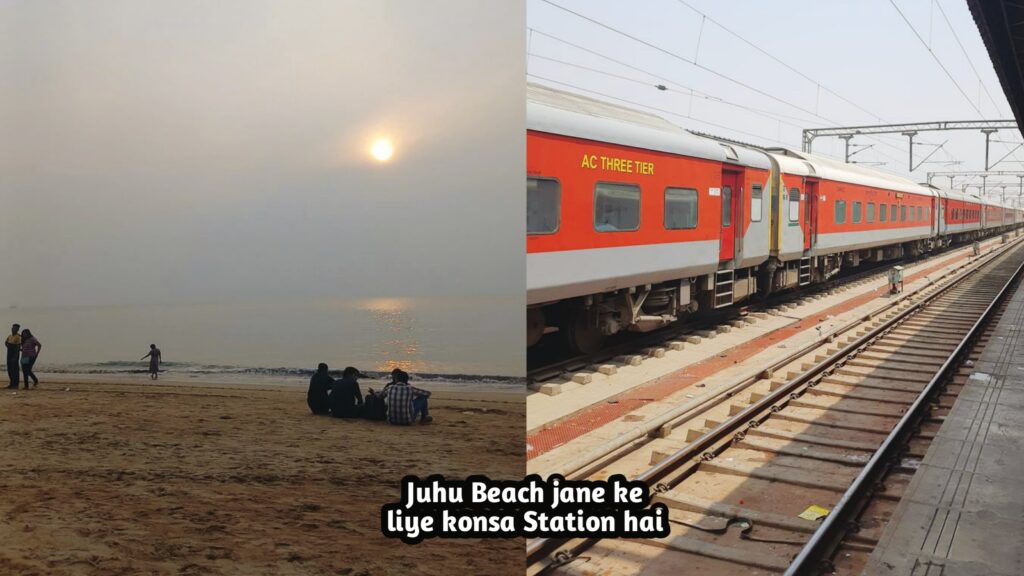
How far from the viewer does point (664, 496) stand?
15.1ft

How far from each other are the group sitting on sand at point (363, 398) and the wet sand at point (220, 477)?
0.34 ft

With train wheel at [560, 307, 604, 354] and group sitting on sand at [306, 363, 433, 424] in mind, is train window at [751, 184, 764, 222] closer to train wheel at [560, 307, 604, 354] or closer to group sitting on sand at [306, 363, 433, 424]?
train wheel at [560, 307, 604, 354]

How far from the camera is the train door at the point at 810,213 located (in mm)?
13617

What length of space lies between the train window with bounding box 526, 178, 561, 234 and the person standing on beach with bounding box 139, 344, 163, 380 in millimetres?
3108

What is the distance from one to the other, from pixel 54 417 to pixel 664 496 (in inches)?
198

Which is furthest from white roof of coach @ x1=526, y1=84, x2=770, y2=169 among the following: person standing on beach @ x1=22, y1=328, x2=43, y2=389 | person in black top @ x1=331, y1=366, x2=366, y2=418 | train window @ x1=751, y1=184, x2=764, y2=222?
person standing on beach @ x1=22, y1=328, x2=43, y2=389

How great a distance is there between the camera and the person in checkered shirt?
23.0ft

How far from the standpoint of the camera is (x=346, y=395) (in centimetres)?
690

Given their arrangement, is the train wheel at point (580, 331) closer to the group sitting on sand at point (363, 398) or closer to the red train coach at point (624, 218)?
the red train coach at point (624, 218)

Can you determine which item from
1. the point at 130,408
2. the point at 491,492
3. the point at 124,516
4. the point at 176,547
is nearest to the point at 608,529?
the point at 491,492

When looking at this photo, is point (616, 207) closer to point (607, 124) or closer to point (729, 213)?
point (607, 124)

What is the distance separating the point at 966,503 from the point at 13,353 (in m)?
6.68

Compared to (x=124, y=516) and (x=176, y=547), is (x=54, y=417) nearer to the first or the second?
(x=124, y=516)

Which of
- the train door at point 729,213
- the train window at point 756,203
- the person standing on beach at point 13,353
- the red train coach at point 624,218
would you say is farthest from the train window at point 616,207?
the person standing on beach at point 13,353
